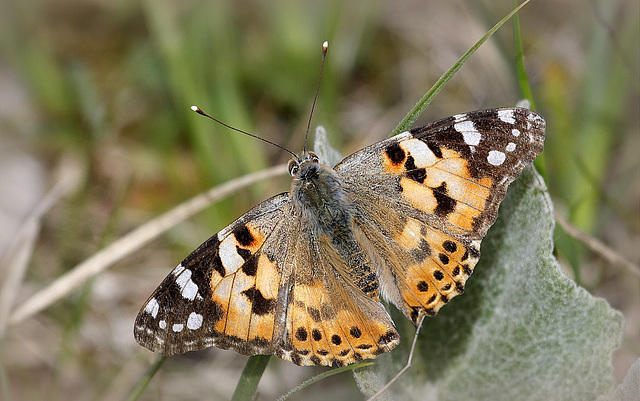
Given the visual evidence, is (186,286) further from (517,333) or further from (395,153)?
(517,333)

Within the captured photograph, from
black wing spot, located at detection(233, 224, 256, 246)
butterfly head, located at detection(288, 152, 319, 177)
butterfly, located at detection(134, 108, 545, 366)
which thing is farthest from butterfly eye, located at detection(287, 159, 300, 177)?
black wing spot, located at detection(233, 224, 256, 246)

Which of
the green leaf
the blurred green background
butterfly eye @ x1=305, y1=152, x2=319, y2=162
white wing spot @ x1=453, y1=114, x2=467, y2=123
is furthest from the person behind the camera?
the blurred green background

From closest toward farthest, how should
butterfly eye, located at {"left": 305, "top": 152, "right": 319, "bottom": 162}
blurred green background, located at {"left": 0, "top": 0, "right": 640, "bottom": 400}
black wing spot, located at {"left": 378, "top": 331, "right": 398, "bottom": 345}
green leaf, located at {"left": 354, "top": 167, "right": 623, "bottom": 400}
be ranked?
black wing spot, located at {"left": 378, "top": 331, "right": 398, "bottom": 345} < green leaf, located at {"left": 354, "top": 167, "right": 623, "bottom": 400} < butterfly eye, located at {"left": 305, "top": 152, "right": 319, "bottom": 162} < blurred green background, located at {"left": 0, "top": 0, "right": 640, "bottom": 400}

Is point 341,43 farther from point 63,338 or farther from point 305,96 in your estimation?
point 63,338

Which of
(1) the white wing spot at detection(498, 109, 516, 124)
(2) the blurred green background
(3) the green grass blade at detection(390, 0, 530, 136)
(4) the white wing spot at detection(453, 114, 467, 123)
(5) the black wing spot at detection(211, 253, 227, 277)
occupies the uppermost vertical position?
(2) the blurred green background

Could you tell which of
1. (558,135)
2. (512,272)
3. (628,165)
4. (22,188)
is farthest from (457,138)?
(22,188)

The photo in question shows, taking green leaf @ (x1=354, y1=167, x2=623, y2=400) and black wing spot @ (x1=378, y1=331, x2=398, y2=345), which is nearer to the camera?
black wing spot @ (x1=378, y1=331, x2=398, y2=345)

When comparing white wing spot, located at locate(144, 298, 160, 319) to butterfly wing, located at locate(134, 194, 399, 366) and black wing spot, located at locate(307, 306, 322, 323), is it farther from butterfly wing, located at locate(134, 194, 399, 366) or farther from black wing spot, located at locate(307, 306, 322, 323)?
black wing spot, located at locate(307, 306, 322, 323)

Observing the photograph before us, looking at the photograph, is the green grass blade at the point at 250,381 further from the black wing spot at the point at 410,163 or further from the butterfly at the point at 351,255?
the black wing spot at the point at 410,163

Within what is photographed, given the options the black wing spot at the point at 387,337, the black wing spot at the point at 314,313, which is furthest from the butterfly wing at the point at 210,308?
the black wing spot at the point at 387,337
